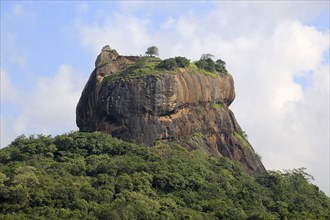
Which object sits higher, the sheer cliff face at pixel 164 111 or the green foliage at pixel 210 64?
the green foliage at pixel 210 64

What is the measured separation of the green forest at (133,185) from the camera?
46.1 meters

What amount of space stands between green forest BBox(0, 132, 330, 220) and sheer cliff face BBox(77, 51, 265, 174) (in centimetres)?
209

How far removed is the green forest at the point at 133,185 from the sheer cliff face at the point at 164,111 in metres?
2.09

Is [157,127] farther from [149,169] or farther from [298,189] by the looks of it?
[298,189]

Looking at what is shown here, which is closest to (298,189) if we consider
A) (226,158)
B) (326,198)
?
(326,198)

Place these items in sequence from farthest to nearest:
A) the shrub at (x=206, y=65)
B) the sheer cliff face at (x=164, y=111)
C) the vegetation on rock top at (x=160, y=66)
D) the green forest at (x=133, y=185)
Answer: the shrub at (x=206, y=65) → the vegetation on rock top at (x=160, y=66) → the sheer cliff face at (x=164, y=111) → the green forest at (x=133, y=185)

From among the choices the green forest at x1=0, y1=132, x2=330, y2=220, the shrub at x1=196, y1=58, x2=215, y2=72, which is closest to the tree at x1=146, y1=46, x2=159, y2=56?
the shrub at x1=196, y1=58, x2=215, y2=72

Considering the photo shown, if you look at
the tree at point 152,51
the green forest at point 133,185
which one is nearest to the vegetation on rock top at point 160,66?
the tree at point 152,51

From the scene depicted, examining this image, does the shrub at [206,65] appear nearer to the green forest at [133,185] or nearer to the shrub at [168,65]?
the shrub at [168,65]

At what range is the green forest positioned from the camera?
4612cm

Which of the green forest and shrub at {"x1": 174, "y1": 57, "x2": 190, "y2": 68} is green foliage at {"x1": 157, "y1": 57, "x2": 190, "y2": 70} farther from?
the green forest

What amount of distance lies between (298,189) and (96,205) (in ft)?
75.2

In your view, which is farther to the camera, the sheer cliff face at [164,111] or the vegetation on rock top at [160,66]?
the vegetation on rock top at [160,66]

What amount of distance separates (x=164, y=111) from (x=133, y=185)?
458 inches
